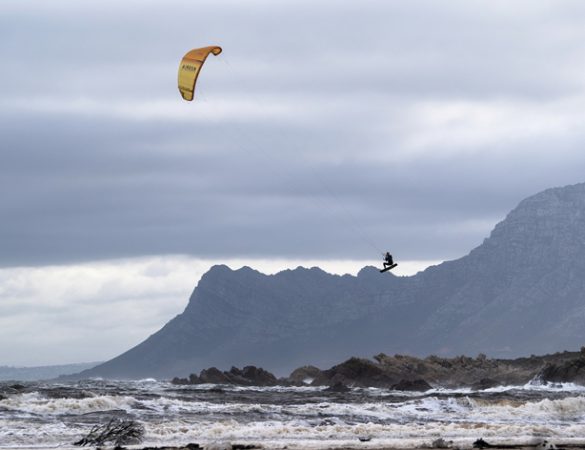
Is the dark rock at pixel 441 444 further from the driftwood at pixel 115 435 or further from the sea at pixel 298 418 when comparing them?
the driftwood at pixel 115 435

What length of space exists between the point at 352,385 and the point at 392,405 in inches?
1290

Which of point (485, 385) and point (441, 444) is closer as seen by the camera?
point (441, 444)

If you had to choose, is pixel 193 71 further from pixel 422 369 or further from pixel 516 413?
pixel 422 369

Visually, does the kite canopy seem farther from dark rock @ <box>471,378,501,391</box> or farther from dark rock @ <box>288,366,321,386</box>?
dark rock @ <box>288,366,321,386</box>

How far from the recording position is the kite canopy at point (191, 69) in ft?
178

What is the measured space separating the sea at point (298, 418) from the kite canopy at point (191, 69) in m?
13.0

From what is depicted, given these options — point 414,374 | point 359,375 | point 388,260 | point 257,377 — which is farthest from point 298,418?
point 414,374

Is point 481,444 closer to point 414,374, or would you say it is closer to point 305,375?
point 414,374

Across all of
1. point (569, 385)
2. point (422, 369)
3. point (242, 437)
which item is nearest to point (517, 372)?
point (422, 369)

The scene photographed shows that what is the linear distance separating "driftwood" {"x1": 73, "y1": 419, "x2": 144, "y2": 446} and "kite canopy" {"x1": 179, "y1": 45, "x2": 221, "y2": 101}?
1738 cm

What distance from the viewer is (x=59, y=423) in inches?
1855

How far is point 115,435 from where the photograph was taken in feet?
131

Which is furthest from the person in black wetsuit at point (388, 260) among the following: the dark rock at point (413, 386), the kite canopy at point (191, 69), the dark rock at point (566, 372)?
the dark rock at point (566, 372)

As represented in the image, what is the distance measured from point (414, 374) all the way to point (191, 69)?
53451 millimetres
